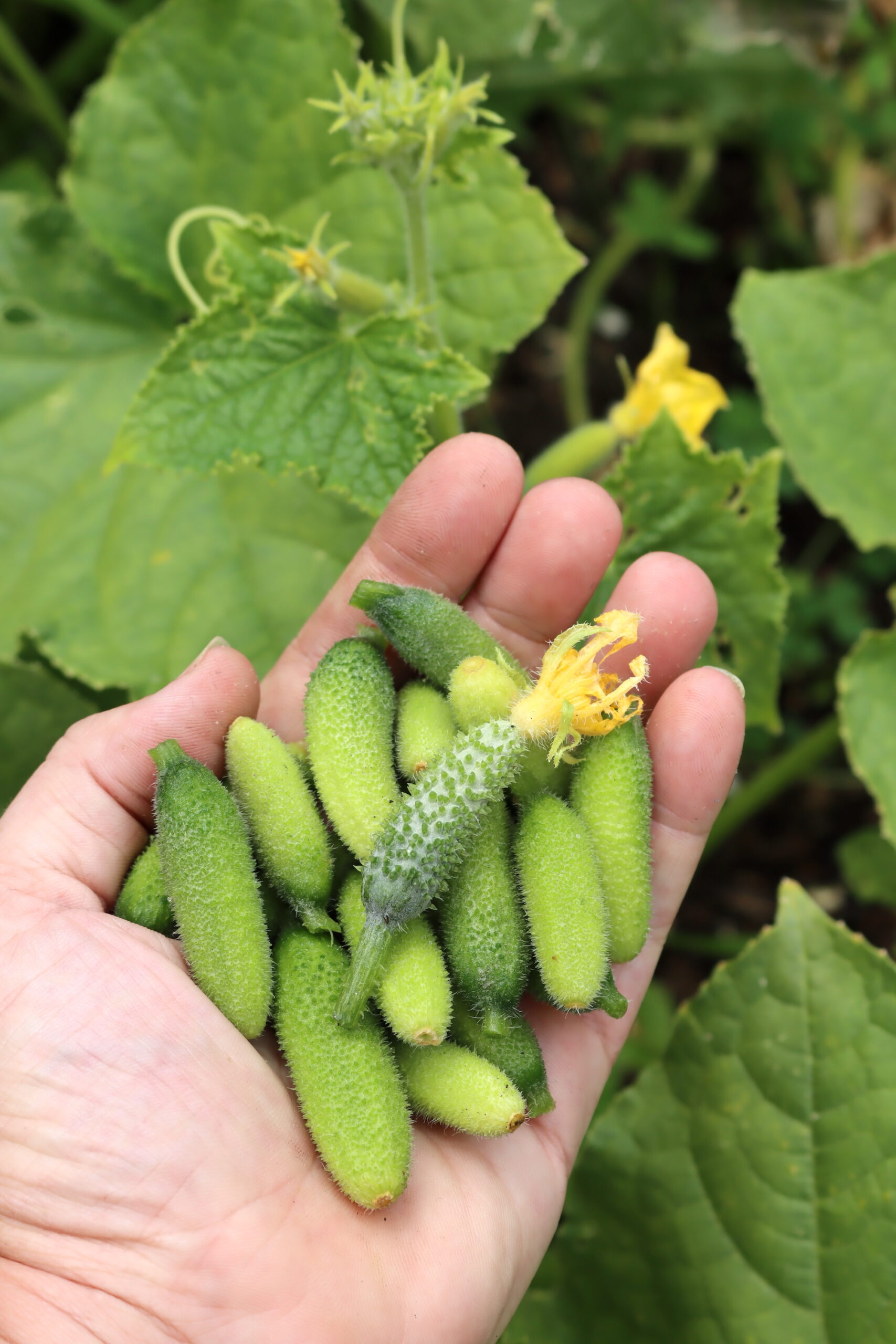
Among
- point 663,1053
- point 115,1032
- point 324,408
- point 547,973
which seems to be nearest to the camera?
point 115,1032

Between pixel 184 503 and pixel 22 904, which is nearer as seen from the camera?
pixel 22 904

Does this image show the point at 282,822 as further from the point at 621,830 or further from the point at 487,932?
the point at 621,830

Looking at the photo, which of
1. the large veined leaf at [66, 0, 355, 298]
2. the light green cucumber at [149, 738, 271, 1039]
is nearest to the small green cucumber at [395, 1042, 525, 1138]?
the light green cucumber at [149, 738, 271, 1039]

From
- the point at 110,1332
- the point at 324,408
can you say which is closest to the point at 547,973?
the point at 110,1332

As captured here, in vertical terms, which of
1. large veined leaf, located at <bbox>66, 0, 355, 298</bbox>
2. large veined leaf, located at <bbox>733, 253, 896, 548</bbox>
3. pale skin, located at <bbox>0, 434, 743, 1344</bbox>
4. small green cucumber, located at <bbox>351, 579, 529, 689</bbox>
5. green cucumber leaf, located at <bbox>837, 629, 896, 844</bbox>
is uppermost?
large veined leaf, located at <bbox>733, 253, 896, 548</bbox>

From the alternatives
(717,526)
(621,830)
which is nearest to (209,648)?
(621,830)

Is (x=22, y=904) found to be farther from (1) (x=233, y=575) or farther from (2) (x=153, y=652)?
(1) (x=233, y=575)

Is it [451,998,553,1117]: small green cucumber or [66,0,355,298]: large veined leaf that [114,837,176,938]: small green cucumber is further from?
[66,0,355,298]: large veined leaf
